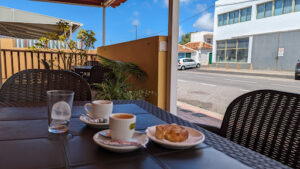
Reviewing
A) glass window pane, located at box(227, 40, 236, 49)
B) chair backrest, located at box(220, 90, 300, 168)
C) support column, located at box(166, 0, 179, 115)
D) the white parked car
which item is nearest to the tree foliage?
the white parked car

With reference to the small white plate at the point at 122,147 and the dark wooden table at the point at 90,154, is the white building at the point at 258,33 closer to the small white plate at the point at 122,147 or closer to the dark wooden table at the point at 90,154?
the dark wooden table at the point at 90,154

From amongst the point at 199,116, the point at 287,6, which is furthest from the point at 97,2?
the point at 287,6

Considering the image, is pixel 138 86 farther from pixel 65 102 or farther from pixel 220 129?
pixel 65 102

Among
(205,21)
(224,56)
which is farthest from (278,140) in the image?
(205,21)

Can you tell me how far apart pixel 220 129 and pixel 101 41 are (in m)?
5.54

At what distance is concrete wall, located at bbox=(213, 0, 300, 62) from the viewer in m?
7.53

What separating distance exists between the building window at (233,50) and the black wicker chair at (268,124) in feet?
40.8

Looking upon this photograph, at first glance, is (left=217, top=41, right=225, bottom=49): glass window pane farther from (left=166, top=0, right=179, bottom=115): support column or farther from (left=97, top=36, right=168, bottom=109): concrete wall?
(left=166, top=0, right=179, bottom=115): support column

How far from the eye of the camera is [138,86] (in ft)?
12.6

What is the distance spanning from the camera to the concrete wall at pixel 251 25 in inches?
296

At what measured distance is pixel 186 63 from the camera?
15.8 metres

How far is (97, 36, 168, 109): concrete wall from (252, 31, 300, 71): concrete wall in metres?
4.92

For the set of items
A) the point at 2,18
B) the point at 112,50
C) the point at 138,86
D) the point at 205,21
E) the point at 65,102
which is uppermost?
the point at 205,21

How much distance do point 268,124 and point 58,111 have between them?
2.83ft
